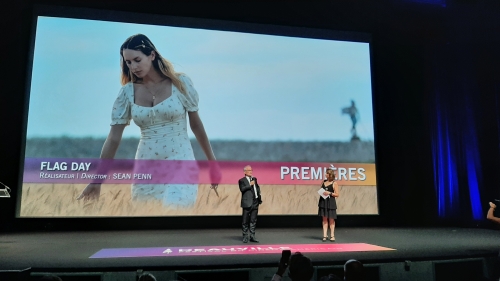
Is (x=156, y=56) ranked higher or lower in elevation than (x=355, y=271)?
higher

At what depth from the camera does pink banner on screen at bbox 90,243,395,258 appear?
13.8ft

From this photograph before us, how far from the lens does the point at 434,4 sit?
8.21 metres

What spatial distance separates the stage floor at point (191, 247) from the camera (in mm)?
3562

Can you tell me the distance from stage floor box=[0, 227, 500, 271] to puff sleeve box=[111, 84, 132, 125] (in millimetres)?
2013

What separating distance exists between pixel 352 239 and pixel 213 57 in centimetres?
422

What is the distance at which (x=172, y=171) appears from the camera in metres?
6.65

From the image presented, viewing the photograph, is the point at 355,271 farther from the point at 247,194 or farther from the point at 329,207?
the point at 329,207

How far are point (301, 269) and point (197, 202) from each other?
5.04 metres

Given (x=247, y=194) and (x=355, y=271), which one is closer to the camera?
(x=355, y=271)

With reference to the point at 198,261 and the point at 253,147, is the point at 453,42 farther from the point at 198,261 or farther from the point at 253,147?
the point at 198,261

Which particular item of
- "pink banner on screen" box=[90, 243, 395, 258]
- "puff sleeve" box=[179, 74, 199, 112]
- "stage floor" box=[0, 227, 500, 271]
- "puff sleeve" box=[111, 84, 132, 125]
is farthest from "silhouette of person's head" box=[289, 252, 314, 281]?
"puff sleeve" box=[111, 84, 132, 125]

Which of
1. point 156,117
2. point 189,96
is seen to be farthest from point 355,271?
point 189,96

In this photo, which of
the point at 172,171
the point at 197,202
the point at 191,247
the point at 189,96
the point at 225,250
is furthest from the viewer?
the point at 189,96

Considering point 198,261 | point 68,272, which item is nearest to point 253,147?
point 198,261
